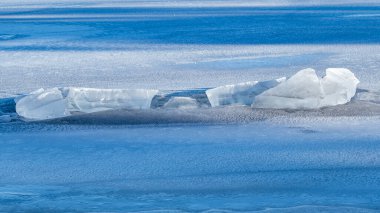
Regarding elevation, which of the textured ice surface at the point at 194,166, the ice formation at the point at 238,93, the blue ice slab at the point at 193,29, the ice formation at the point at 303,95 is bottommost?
the textured ice surface at the point at 194,166

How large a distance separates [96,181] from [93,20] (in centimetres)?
1595

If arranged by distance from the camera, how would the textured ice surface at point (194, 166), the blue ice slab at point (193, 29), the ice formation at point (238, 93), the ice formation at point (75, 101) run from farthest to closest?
the blue ice slab at point (193, 29) < the ice formation at point (238, 93) < the ice formation at point (75, 101) < the textured ice surface at point (194, 166)

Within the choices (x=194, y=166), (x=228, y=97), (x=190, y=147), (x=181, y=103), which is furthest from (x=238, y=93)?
(x=194, y=166)

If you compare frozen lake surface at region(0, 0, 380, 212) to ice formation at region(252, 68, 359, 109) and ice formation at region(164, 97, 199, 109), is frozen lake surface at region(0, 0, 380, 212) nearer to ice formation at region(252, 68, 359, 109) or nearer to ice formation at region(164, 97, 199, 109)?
ice formation at region(252, 68, 359, 109)

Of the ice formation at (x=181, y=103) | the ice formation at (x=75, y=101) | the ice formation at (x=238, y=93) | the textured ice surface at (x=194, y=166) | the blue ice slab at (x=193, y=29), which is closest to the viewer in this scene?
the textured ice surface at (x=194, y=166)

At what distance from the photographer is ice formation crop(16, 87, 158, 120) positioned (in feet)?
23.3

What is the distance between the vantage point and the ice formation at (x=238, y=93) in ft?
24.4

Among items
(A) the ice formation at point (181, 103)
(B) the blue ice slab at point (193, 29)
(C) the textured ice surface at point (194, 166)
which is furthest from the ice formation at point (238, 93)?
(B) the blue ice slab at point (193, 29)

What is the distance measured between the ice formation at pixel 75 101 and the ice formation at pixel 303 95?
3.21ft

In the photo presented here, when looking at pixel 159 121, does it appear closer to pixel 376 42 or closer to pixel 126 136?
pixel 126 136

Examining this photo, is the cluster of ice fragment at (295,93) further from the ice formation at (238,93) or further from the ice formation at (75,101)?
the ice formation at (75,101)

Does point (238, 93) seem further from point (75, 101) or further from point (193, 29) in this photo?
point (193, 29)

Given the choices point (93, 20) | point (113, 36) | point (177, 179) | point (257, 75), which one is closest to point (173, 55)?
point (257, 75)

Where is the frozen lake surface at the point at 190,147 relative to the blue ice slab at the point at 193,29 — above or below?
below
